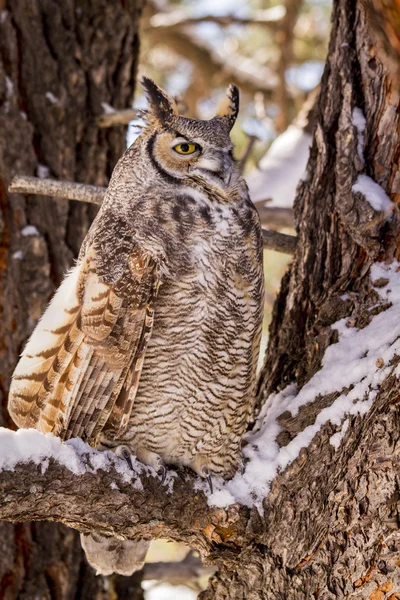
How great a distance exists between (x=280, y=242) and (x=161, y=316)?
0.57 m

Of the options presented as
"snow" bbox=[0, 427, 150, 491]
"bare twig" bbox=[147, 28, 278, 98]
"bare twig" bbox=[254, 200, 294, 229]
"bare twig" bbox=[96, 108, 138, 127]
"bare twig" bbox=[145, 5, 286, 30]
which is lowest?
"snow" bbox=[0, 427, 150, 491]

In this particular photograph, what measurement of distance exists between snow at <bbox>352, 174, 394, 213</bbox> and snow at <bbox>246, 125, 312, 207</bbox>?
1.16 meters

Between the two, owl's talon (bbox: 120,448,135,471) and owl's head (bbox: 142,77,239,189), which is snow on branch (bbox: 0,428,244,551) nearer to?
owl's talon (bbox: 120,448,135,471)

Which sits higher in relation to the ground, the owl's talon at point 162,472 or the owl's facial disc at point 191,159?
the owl's facial disc at point 191,159

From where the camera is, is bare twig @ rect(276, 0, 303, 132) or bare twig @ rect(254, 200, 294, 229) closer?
bare twig @ rect(254, 200, 294, 229)

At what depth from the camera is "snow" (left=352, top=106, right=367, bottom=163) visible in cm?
183

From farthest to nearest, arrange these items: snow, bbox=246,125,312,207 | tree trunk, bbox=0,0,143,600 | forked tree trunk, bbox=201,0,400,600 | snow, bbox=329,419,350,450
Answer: snow, bbox=246,125,312,207, tree trunk, bbox=0,0,143,600, snow, bbox=329,419,350,450, forked tree trunk, bbox=201,0,400,600

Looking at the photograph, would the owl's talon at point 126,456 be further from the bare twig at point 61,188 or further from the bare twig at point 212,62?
the bare twig at point 212,62

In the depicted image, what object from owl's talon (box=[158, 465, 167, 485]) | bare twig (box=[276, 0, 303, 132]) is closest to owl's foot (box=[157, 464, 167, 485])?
owl's talon (box=[158, 465, 167, 485])

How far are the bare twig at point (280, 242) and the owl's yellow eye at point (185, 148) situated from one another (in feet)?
1.45

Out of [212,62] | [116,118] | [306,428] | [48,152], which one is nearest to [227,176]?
[306,428]

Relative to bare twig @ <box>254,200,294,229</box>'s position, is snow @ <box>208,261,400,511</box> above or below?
below

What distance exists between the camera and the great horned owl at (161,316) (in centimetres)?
167

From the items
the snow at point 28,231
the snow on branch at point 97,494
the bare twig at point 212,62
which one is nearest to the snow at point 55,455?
the snow on branch at point 97,494
